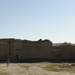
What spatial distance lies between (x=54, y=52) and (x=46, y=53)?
2179 millimetres

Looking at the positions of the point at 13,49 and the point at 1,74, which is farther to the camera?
the point at 13,49

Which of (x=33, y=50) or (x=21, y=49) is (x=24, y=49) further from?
(x=33, y=50)

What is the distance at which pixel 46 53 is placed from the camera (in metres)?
53.6

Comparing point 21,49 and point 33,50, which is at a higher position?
point 21,49

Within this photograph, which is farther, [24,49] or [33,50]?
[33,50]

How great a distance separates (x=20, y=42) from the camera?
174 ft

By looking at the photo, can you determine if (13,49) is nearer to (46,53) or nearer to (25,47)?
(25,47)

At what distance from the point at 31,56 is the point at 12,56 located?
173 inches

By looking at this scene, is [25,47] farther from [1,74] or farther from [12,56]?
[1,74]

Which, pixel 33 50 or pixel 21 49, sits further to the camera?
pixel 33 50

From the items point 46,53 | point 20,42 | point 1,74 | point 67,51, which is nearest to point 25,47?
point 20,42

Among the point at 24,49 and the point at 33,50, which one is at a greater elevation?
the point at 24,49

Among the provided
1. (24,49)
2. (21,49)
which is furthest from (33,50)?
(21,49)

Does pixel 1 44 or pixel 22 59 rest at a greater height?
pixel 1 44
